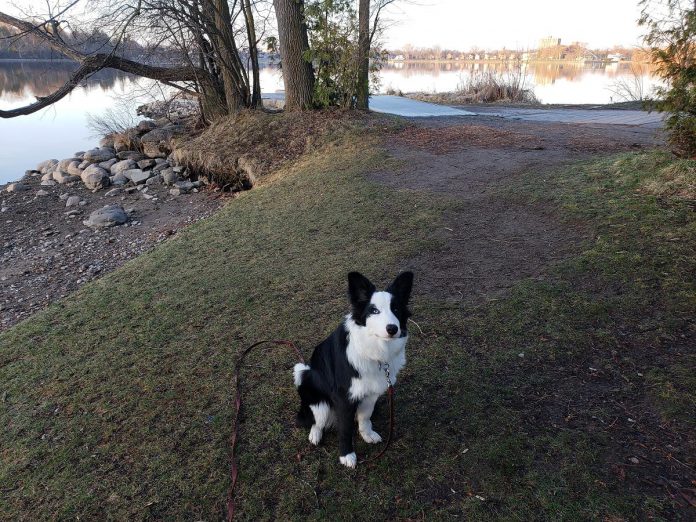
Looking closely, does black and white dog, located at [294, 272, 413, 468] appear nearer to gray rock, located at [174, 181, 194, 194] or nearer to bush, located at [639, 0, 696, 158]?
bush, located at [639, 0, 696, 158]

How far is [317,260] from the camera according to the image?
5898mm

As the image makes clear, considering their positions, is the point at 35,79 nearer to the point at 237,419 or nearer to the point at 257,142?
the point at 257,142

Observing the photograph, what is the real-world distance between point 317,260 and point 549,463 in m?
3.67

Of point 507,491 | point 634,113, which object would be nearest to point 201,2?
point 634,113

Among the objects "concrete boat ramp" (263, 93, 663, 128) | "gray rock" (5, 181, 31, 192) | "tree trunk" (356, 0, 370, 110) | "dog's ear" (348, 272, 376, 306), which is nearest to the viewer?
"dog's ear" (348, 272, 376, 306)

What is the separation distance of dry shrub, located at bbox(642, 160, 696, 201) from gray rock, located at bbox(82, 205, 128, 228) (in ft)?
30.1

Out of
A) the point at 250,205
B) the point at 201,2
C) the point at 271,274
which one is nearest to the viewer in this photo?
the point at 271,274

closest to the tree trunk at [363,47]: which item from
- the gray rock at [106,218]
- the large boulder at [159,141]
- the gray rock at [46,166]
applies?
the large boulder at [159,141]

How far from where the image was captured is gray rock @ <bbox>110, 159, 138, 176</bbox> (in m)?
12.8

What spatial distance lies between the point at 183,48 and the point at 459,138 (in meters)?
7.92

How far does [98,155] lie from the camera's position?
46.3ft

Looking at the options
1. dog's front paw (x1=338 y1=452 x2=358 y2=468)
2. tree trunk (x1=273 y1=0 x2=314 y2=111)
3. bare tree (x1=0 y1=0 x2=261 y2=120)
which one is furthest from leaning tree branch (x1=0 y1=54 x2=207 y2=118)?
dog's front paw (x1=338 y1=452 x2=358 y2=468)

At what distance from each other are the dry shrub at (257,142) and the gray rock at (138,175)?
906mm

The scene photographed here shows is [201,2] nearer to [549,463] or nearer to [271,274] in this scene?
[271,274]
